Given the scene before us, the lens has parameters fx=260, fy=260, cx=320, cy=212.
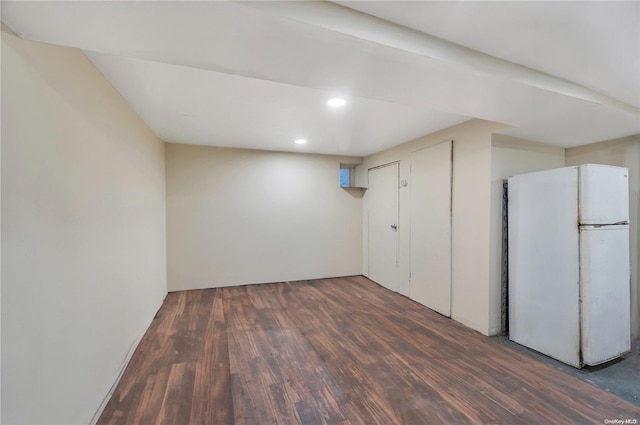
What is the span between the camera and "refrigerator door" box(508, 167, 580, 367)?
2201 mm

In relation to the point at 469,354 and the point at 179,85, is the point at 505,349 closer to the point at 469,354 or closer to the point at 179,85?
the point at 469,354

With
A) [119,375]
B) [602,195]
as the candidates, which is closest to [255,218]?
[119,375]

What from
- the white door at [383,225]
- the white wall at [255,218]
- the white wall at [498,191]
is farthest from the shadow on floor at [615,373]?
the white wall at [255,218]

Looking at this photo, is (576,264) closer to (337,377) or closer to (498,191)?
(498,191)

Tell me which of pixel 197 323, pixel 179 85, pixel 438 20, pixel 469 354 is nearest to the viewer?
pixel 438 20

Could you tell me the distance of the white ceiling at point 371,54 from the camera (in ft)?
3.52

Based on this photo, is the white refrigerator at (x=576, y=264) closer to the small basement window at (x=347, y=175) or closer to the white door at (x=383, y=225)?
the white door at (x=383, y=225)

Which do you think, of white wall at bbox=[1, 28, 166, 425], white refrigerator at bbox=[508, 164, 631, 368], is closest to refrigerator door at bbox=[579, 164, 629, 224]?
white refrigerator at bbox=[508, 164, 631, 368]

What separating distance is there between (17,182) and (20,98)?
35cm

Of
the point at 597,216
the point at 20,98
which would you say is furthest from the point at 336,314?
the point at 20,98

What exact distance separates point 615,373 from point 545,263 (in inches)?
36.9

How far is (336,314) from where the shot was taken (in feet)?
10.6

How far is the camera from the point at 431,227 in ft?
11.2

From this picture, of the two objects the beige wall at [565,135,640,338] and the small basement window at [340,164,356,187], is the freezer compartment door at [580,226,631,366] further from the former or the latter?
the small basement window at [340,164,356,187]
